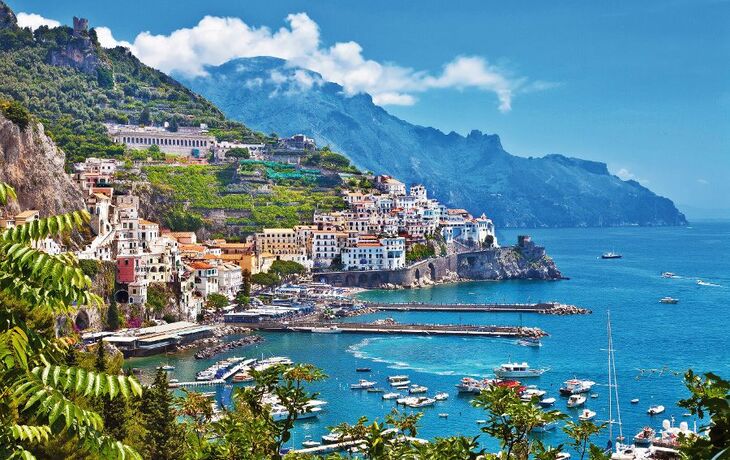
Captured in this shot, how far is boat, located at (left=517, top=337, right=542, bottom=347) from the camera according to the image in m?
46.1

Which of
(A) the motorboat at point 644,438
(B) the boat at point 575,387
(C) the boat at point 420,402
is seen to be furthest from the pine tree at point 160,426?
(B) the boat at point 575,387

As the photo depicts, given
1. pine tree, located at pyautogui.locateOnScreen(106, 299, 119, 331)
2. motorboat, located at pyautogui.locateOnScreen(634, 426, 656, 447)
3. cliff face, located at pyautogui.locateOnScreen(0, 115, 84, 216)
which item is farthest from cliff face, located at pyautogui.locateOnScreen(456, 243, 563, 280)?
motorboat, located at pyautogui.locateOnScreen(634, 426, 656, 447)

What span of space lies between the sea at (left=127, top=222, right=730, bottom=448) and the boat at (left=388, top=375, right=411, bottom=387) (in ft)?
1.33

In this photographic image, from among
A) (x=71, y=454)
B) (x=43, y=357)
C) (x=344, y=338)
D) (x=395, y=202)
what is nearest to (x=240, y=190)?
(x=395, y=202)

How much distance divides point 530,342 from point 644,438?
18901mm

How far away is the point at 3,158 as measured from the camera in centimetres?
4847

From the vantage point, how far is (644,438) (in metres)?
27.6

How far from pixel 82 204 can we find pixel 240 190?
99.3 feet

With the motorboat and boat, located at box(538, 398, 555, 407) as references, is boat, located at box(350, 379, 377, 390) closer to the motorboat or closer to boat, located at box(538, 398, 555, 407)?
boat, located at box(538, 398, 555, 407)

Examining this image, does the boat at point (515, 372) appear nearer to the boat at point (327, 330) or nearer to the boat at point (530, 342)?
the boat at point (530, 342)

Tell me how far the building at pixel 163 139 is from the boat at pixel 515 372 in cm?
5889

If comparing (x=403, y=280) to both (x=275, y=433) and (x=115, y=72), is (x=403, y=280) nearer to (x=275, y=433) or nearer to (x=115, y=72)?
(x=115, y=72)

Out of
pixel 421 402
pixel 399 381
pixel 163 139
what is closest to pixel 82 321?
pixel 399 381

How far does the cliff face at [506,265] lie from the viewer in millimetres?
82938
